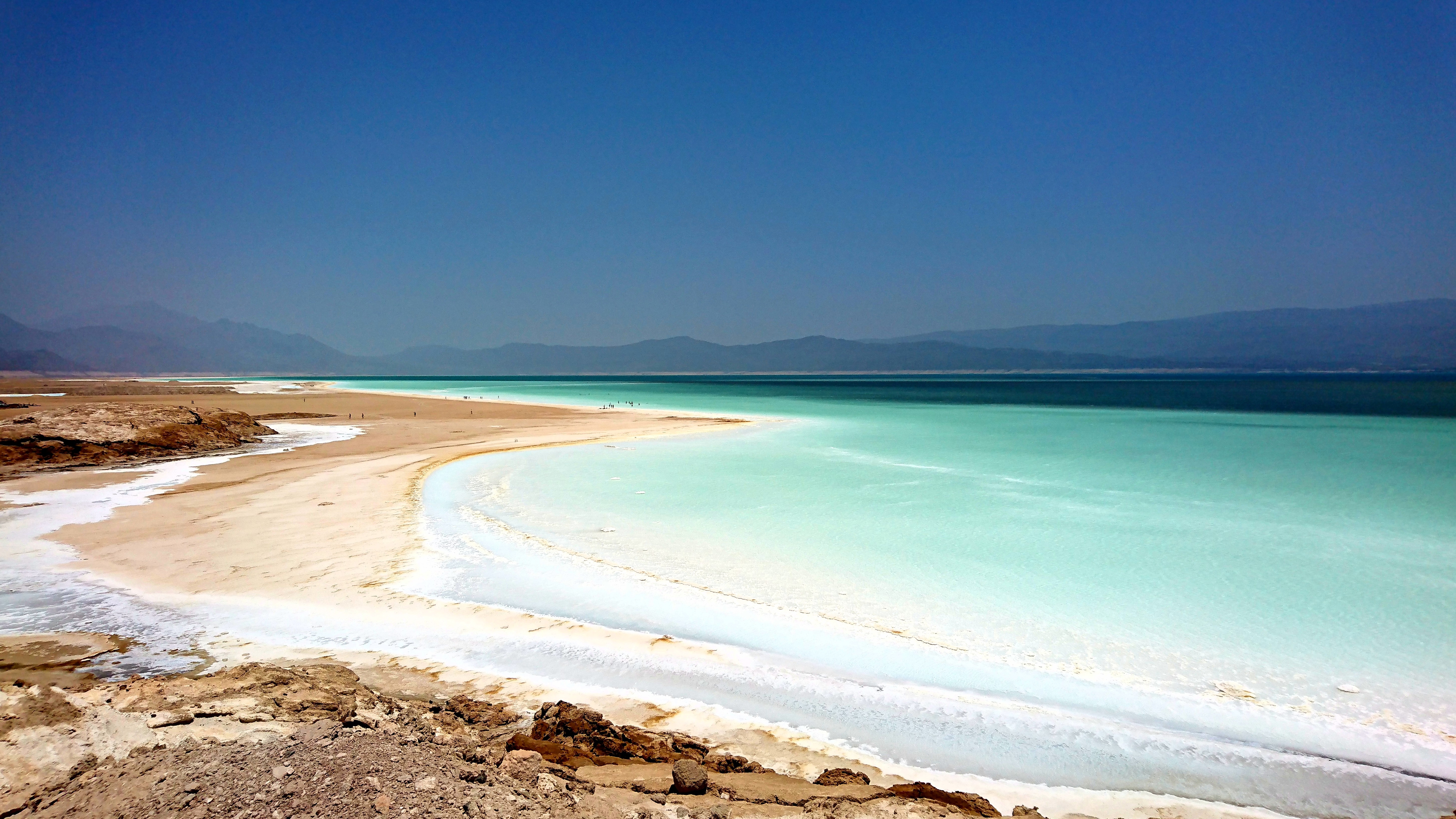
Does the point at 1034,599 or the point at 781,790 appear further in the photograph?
the point at 1034,599

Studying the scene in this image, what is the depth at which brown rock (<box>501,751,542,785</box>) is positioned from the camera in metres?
2.77

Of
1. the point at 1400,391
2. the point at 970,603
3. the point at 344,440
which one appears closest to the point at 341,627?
the point at 970,603

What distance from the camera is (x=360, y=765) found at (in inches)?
106

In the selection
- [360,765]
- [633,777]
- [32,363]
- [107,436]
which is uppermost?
[32,363]

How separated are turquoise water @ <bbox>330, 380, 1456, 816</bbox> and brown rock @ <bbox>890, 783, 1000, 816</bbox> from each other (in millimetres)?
488

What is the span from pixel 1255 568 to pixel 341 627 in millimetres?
9175

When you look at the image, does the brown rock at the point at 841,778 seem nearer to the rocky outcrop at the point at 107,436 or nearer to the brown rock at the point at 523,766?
the brown rock at the point at 523,766

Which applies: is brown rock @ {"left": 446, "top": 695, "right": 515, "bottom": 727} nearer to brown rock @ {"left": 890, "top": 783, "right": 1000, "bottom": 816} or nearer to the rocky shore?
the rocky shore

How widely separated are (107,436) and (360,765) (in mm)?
16748

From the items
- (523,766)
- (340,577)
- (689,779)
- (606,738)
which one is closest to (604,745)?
(606,738)

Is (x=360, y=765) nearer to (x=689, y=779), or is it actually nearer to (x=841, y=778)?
(x=689, y=779)

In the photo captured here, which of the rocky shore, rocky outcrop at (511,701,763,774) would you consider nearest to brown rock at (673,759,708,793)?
the rocky shore

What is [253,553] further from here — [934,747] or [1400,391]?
[1400,391]

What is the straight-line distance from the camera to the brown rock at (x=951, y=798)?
2.90 metres
